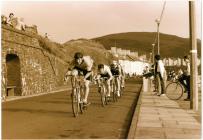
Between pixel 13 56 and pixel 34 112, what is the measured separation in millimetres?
11083

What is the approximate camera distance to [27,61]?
25906 mm

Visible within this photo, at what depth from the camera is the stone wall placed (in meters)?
22.2

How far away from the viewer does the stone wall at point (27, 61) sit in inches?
875

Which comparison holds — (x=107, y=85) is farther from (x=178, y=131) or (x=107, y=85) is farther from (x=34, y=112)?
(x=178, y=131)

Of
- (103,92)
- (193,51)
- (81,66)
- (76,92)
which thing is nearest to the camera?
(76,92)

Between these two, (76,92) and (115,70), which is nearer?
(76,92)

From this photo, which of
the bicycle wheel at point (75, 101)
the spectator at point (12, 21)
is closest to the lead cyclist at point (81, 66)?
the bicycle wheel at point (75, 101)

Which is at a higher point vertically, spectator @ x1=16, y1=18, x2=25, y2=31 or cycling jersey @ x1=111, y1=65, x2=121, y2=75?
spectator @ x1=16, y1=18, x2=25, y2=31

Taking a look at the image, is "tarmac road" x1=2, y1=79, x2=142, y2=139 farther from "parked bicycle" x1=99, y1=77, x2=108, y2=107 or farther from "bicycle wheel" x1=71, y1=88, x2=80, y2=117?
"parked bicycle" x1=99, y1=77, x2=108, y2=107

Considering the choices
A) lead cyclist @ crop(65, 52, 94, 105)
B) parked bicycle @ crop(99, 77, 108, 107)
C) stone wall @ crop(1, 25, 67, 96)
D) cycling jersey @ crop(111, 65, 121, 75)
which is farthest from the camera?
stone wall @ crop(1, 25, 67, 96)

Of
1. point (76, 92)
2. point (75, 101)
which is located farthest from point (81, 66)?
point (75, 101)

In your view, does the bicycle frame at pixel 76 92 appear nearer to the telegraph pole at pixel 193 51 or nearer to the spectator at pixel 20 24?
the telegraph pole at pixel 193 51

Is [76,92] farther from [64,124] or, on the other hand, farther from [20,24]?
[20,24]

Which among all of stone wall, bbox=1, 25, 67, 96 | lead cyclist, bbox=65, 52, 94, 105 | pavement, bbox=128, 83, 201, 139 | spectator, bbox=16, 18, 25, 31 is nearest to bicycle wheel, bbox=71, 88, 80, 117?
lead cyclist, bbox=65, 52, 94, 105
